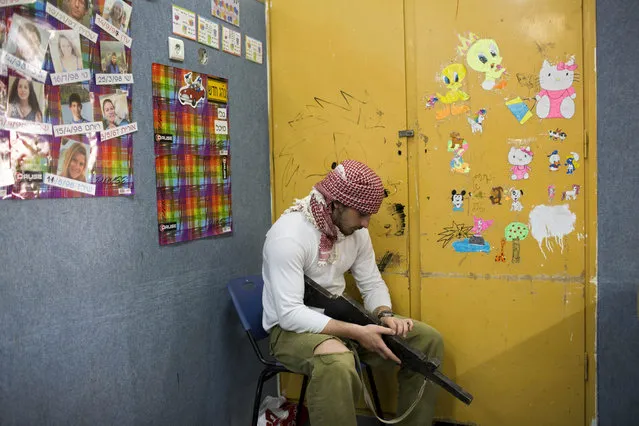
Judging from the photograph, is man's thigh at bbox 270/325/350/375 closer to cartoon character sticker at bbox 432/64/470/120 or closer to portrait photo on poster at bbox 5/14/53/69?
cartoon character sticker at bbox 432/64/470/120

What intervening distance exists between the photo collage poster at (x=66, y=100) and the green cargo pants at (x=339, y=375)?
2.75 ft

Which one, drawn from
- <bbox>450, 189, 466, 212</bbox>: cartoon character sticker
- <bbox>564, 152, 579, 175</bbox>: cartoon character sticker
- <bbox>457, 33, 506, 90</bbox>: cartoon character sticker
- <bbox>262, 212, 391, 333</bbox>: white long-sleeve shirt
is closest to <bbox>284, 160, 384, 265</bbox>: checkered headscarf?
<bbox>262, 212, 391, 333</bbox>: white long-sleeve shirt

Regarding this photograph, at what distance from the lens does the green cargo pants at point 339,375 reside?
1.67 metres

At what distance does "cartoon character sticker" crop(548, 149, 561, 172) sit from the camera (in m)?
2.02

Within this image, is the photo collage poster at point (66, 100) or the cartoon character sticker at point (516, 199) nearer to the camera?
the photo collage poster at point (66, 100)

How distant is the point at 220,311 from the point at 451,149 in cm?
126

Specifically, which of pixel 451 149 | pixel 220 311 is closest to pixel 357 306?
pixel 220 311

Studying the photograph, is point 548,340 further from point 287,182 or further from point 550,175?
point 287,182

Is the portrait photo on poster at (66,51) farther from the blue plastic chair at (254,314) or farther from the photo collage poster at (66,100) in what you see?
the blue plastic chair at (254,314)

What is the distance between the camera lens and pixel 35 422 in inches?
57.1

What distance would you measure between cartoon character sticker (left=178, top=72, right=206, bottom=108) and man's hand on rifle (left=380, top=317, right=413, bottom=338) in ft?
3.93

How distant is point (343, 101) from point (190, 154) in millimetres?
796

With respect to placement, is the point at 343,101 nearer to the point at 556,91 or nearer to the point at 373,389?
the point at 556,91

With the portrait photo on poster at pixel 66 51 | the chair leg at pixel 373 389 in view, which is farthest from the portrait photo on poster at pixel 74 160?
the chair leg at pixel 373 389
